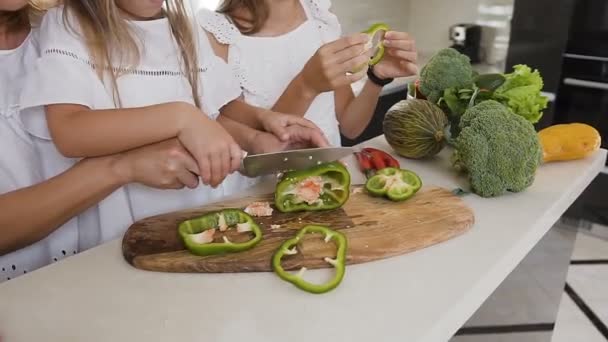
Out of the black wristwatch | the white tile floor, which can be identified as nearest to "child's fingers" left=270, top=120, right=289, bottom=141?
the black wristwatch

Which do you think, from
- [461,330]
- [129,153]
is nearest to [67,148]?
[129,153]

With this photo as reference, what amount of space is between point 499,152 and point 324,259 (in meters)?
0.38

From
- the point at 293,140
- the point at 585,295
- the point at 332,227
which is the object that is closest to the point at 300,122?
the point at 293,140

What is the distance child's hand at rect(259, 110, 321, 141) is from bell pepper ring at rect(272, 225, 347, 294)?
0.79 feet

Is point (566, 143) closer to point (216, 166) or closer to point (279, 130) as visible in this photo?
point (279, 130)

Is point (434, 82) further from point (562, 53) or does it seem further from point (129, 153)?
point (562, 53)

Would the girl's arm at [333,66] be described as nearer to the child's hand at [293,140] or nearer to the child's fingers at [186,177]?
the child's hand at [293,140]

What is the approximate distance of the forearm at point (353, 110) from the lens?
135 cm

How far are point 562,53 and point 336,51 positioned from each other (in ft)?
5.35

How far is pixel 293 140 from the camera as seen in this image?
95 cm

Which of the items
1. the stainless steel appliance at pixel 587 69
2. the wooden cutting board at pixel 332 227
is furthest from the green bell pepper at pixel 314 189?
the stainless steel appliance at pixel 587 69

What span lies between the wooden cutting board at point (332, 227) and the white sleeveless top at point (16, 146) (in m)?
0.23

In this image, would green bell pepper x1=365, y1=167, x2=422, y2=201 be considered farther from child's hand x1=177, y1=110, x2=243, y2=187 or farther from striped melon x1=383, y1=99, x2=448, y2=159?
child's hand x1=177, y1=110, x2=243, y2=187

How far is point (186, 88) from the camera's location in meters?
0.99
